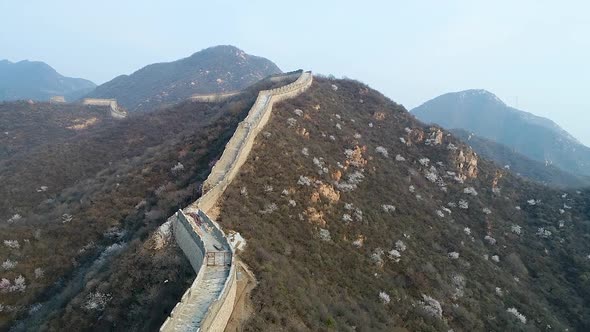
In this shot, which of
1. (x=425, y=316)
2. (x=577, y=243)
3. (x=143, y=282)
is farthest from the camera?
(x=577, y=243)

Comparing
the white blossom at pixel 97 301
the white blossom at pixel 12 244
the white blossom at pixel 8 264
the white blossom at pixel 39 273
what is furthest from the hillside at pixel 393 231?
the white blossom at pixel 12 244

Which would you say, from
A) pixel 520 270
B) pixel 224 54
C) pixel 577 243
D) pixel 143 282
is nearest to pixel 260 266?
pixel 143 282

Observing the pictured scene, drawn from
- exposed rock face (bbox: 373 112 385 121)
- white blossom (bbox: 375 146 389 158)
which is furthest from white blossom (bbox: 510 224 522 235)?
exposed rock face (bbox: 373 112 385 121)

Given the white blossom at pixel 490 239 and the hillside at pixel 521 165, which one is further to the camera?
the hillside at pixel 521 165

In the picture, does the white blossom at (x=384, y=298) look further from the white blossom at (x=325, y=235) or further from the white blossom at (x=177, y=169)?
the white blossom at (x=177, y=169)

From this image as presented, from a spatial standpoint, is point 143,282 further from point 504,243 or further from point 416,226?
point 504,243

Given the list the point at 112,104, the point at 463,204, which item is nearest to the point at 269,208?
the point at 463,204
